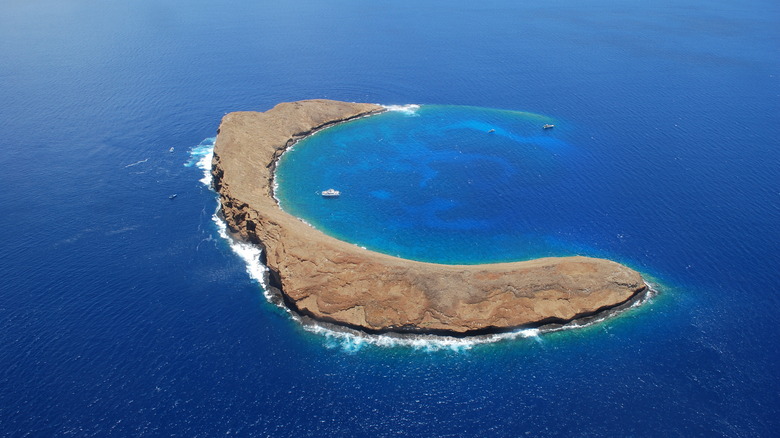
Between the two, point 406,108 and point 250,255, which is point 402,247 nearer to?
point 250,255

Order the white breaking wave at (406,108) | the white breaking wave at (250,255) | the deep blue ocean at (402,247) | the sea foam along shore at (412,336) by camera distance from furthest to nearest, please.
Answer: the white breaking wave at (406,108) < the white breaking wave at (250,255) < the sea foam along shore at (412,336) < the deep blue ocean at (402,247)

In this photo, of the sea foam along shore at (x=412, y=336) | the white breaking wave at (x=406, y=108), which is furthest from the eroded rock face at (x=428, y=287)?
the white breaking wave at (x=406, y=108)

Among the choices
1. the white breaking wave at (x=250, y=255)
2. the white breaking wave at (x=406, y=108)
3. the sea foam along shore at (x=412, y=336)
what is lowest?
the sea foam along shore at (x=412, y=336)

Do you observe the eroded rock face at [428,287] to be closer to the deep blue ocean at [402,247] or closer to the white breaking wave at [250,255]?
the white breaking wave at [250,255]

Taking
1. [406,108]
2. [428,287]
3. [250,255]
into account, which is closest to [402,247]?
[428,287]

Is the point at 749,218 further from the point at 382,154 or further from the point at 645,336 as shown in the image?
the point at 382,154

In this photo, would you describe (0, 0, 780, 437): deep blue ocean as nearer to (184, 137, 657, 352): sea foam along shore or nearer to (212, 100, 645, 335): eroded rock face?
(184, 137, 657, 352): sea foam along shore
